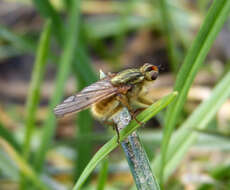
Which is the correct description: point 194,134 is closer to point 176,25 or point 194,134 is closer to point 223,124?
point 223,124

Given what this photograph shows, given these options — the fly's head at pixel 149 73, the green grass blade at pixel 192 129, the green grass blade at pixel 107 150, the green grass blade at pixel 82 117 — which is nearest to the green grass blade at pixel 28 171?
the green grass blade at pixel 82 117

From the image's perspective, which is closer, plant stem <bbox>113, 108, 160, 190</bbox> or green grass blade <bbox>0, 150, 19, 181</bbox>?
plant stem <bbox>113, 108, 160, 190</bbox>

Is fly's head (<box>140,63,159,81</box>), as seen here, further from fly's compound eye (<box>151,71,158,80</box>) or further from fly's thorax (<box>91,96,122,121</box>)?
fly's thorax (<box>91,96,122,121</box>)

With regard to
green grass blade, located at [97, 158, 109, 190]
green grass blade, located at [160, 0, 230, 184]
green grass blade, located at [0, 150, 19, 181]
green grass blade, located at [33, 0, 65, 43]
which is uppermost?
green grass blade, located at [33, 0, 65, 43]

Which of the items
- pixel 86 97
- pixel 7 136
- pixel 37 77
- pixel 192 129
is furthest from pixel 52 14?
pixel 192 129

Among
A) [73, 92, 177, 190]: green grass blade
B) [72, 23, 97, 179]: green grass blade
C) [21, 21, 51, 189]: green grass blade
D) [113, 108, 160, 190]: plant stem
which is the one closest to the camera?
[73, 92, 177, 190]: green grass blade

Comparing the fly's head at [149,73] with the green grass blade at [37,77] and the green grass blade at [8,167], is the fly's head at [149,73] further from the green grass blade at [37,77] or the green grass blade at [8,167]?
the green grass blade at [8,167]

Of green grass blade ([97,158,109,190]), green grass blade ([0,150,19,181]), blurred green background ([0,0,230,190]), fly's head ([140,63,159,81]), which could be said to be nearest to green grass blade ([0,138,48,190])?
blurred green background ([0,0,230,190])

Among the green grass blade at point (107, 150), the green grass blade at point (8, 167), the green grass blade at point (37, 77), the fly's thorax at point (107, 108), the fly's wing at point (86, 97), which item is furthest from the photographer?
the green grass blade at point (8, 167)
